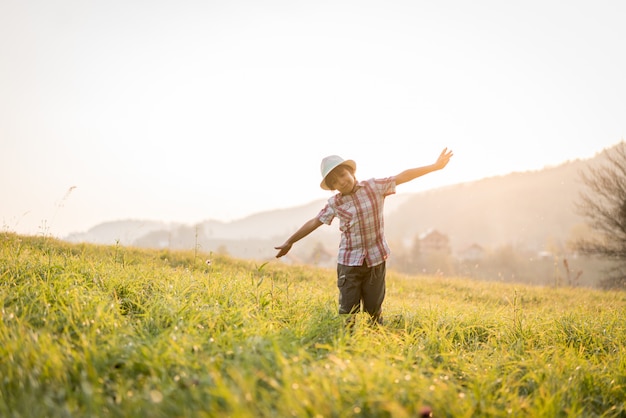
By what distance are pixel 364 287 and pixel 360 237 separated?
640mm

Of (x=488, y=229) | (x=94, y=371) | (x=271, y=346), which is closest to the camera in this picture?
(x=94, y=371)

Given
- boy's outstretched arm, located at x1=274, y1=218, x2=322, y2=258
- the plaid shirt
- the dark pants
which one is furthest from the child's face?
the dark pants

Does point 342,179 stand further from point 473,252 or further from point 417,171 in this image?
point 473,252

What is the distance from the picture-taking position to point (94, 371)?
255 cm

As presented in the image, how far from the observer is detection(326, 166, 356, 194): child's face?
15.9 ft

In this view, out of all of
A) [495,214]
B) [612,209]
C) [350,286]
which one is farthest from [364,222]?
[495,214]

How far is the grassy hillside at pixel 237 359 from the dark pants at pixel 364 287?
1.05 feet

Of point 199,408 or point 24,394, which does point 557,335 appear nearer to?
point 199,408

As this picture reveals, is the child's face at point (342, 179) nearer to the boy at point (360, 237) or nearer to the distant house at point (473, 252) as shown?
the boy at point (360, 237)

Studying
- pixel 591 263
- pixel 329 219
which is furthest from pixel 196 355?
pixel 591 263

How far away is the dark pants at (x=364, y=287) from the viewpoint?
4918 millimetres

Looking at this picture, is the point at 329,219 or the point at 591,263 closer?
the point at 329,219

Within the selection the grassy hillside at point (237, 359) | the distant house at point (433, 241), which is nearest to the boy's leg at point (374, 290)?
the grassy hillside at point (237, 359)

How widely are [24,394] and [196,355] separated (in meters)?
1.00
